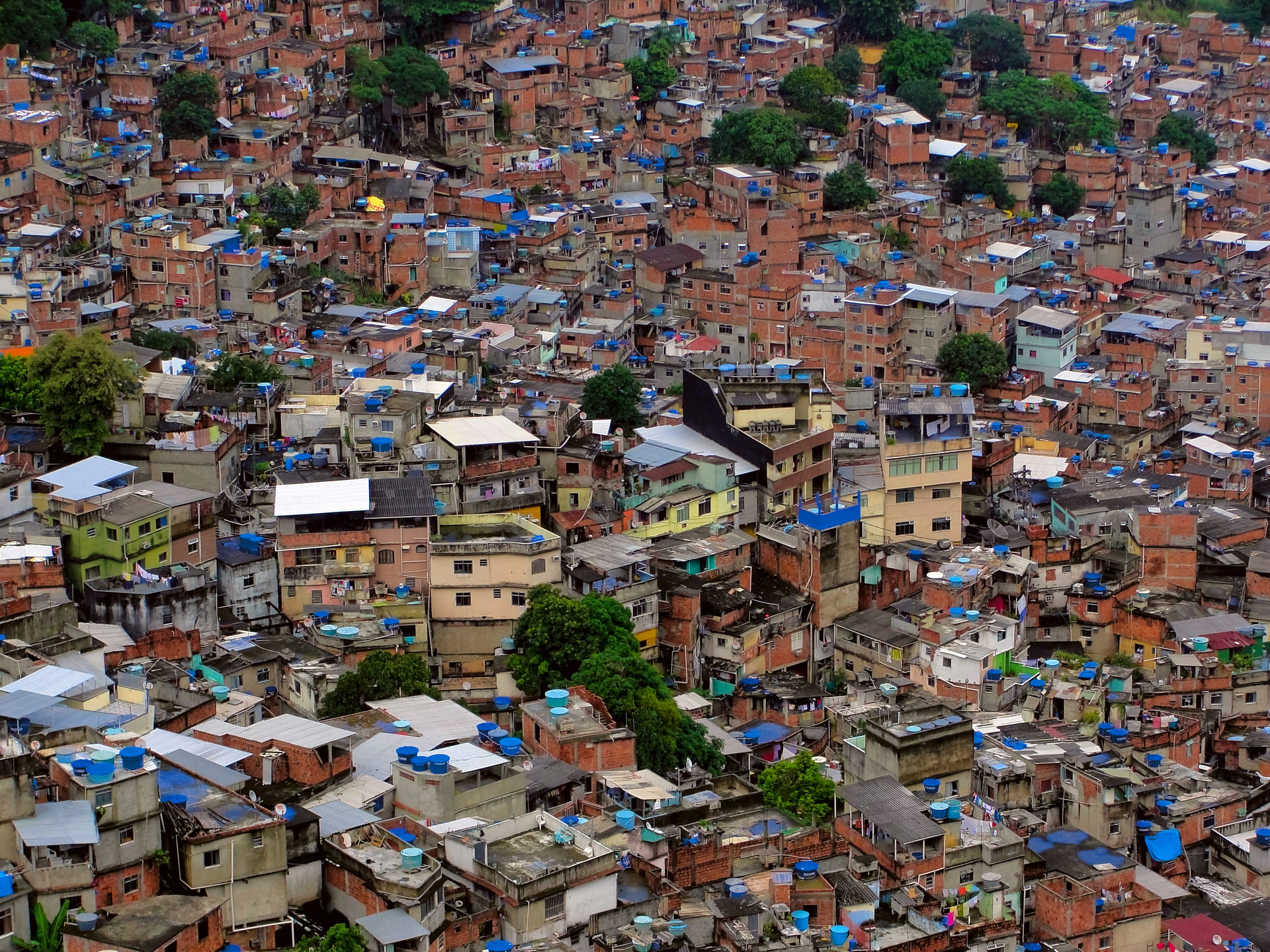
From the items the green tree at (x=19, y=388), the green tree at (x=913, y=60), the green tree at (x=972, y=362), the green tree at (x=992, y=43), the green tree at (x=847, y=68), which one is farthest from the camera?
the green tree at (x=992, y=43)

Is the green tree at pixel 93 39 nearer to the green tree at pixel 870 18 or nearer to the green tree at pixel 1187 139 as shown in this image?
the green tree at pixel 870 18

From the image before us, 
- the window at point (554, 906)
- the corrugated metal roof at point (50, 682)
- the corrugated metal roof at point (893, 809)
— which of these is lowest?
the corrugated metal roof at point (893, 809)

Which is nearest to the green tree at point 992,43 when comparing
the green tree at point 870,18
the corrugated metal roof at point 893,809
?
the green tree at point 870,18

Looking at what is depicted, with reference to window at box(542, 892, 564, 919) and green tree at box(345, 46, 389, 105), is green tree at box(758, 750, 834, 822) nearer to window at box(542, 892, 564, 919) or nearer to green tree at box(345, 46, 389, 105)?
window at box(542, 892, 564, 919)

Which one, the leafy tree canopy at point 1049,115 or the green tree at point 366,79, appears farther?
the leafy tree canopy at point 1049,115

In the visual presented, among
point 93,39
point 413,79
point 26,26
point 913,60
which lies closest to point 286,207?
point 93,39

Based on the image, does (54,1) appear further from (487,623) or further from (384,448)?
(487,623)

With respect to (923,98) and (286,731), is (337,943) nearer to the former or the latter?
(286,731)
